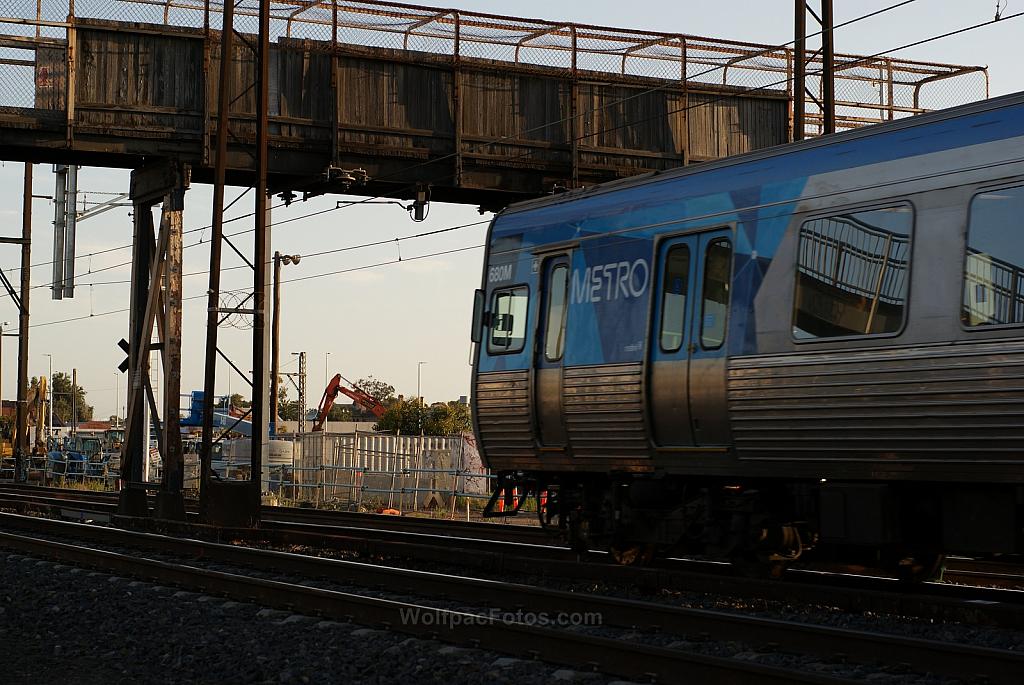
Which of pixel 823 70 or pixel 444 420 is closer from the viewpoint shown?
pixel 823 70

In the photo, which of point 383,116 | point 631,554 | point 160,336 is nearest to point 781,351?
point 631,554

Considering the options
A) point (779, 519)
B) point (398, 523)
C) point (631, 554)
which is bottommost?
point (398, 523)

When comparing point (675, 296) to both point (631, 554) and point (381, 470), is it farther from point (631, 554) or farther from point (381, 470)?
point (381, 470)

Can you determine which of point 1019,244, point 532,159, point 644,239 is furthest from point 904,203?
point 532,159

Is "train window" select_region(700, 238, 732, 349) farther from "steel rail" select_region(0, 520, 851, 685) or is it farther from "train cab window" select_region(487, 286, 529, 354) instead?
"steel rail" select_region(0, 520, 851, 685)

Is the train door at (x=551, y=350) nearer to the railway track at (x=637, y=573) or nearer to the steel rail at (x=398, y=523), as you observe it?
the railway track at (x=637, y=573)

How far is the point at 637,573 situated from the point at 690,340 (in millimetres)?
2149

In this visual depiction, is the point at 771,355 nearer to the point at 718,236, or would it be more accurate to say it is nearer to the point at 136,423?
the point at 718,236

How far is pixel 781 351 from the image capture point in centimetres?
1088

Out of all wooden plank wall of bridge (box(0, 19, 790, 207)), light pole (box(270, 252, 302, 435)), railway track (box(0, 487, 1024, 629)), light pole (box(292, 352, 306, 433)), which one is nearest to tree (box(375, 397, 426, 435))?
light pole (box(292, 352, 306, 433))

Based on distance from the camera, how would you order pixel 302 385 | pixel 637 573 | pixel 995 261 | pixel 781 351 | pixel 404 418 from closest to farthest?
pixel 995 261 < pixel 781 351 < pixel 637 573 < pixel 302 385 < pixel 404 418

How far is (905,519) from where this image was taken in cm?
1054

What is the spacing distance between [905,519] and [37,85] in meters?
17.8

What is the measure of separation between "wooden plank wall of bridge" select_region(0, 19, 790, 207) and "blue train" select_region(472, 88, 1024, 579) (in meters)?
10.7
